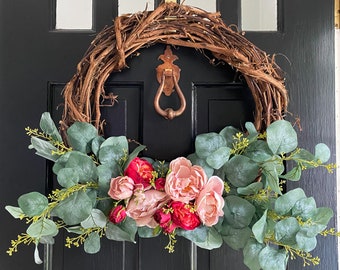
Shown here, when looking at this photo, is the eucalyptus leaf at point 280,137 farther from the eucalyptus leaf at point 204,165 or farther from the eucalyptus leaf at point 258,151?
the eucalyptus leaf at point 204,165

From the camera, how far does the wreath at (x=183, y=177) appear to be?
2.99 feet

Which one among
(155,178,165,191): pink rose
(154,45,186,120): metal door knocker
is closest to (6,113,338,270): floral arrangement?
(155,178,165,191): pink rose

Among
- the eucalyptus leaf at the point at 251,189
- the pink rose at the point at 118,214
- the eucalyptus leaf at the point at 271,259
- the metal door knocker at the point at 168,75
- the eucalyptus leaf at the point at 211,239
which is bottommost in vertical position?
the eucalyptus leaf at the point at 271,259

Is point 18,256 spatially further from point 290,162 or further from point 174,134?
point 290,162

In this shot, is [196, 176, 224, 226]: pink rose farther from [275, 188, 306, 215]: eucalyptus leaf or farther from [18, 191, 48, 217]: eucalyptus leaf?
[18, 191, 48, 217]: eucalyptus leaf

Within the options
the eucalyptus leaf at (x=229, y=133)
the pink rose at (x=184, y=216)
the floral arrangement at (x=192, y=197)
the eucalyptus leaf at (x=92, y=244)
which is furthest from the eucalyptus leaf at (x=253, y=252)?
the eucalyptus leaf at (x=92, y=244)

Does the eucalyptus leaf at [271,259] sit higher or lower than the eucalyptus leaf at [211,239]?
lower

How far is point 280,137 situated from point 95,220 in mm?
429

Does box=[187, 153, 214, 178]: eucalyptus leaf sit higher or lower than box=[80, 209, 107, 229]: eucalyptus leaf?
higher

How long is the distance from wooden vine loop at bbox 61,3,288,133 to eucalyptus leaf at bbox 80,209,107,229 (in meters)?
0.22

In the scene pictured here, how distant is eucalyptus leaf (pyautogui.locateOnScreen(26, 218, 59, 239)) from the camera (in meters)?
0.90

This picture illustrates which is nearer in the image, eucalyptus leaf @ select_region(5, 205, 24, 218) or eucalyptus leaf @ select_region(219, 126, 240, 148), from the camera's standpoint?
eucalyptus leaf @ select_region(5, 205, 24, 218)

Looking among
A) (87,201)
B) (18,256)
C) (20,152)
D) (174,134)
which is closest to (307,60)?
(174,134)

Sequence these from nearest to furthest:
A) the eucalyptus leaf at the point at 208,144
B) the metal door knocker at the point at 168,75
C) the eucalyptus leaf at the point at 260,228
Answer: the eucalyptus leaf at the point at 260,228
the eucalyptus leaf at the point at 208,144
the metal door knocker at the point at 168,75
